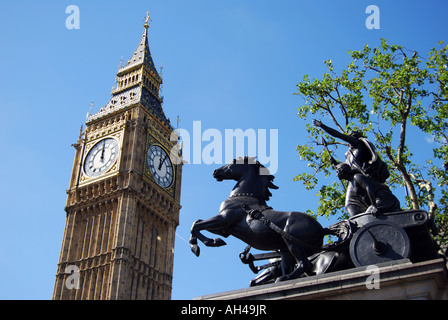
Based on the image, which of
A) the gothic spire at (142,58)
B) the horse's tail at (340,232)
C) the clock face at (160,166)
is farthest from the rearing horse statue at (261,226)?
the gothic spire at (142,58)

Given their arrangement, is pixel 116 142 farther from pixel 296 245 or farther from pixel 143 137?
pixel 296 245

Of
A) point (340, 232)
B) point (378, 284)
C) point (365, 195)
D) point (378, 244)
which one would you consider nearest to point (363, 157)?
point (365, 195)

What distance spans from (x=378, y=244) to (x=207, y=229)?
8.47ft

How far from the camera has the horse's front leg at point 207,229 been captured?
8.38 m

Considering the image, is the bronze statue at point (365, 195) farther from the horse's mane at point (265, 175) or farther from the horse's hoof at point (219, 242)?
the horse's hoof at point (219, 242)

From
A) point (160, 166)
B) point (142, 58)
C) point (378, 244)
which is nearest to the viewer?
point (378, 244)

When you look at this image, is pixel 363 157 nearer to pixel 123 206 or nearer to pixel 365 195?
pixel 365 195

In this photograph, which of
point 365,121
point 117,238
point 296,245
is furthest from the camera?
point 117,238

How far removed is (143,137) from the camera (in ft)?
178

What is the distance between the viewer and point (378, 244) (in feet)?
23.3

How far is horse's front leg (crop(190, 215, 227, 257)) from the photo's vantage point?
838 cm

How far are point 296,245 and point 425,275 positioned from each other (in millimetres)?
2032
